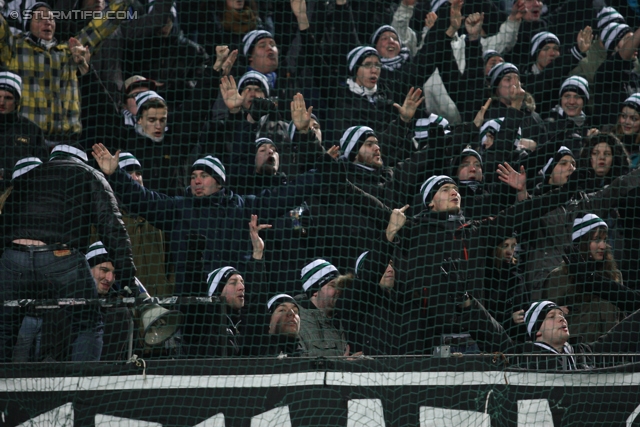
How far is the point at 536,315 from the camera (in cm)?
702

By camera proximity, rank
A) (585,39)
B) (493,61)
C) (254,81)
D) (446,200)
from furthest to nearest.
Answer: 1. (585,39)
2. (493,61)
3. (254,81)
4. (446,200)

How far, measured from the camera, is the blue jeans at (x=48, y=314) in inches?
255

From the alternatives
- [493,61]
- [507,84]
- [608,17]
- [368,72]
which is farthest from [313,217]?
[608,17]

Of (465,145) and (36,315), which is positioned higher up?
(465,145)

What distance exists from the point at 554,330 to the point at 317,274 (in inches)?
61.2

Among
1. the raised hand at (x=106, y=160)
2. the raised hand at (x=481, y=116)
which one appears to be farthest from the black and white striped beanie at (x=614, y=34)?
the raised hand at (x=106, y=160)

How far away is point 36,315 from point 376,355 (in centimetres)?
204

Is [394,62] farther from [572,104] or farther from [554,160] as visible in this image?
[554,160]

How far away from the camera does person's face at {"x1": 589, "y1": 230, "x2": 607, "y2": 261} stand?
7473 mm

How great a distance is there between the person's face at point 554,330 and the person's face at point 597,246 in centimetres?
70

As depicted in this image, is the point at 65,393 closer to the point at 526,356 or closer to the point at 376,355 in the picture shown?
the point at 376,355

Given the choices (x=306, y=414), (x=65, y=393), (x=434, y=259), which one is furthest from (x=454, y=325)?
(x=65, y=393)

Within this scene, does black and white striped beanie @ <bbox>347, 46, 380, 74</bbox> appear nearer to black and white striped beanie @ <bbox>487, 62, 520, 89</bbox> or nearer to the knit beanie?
black and white striped beanie @ <bbox>487, 62, 520, 89</bbox>

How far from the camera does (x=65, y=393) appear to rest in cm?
639
